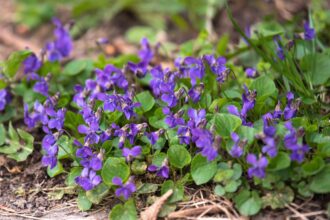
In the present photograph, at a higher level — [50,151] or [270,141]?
[50,151]

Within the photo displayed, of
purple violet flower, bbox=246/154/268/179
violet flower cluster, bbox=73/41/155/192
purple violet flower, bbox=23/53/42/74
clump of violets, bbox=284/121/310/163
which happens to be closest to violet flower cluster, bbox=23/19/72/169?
purple violet flower, bbox=23/53/42/74

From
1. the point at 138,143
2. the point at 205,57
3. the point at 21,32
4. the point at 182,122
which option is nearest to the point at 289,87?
the point at 205,57

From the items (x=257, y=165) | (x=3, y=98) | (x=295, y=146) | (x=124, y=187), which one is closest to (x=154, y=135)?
(x=124, y=187)

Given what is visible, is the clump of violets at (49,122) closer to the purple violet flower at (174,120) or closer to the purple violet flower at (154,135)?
the purple violet flower at (154,135)

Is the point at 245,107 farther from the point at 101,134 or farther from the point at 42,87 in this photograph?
the point at 42,87

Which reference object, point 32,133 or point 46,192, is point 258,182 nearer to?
point 46,192

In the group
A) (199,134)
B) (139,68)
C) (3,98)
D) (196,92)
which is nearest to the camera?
(199,134)

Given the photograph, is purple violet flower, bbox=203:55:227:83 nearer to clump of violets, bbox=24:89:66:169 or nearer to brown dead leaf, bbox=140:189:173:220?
brown dead leaf, bbox=140:189:173:220
